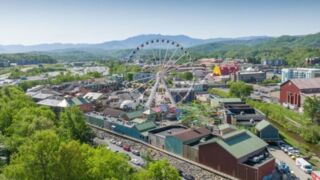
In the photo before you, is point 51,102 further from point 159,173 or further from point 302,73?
point 302,73

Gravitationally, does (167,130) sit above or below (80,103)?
below

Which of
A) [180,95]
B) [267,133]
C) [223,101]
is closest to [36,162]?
[267,133]

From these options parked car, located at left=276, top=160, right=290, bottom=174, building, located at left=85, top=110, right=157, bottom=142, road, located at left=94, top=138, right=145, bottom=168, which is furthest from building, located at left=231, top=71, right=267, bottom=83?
parked car, located at left=276, top=160, right=290, bottom=174

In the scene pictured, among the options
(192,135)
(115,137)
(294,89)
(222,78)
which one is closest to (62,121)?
(115,137)

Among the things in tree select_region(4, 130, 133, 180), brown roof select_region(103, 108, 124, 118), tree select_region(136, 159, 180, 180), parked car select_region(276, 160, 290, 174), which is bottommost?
parked car select_region(276, 160, 290, 174)

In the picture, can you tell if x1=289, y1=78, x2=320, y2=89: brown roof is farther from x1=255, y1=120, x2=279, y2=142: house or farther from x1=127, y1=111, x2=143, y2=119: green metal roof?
x1=127, y1=111, x2=143, y2=119: green metal roof

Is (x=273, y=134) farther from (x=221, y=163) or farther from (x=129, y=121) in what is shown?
(x=129, y=121)
